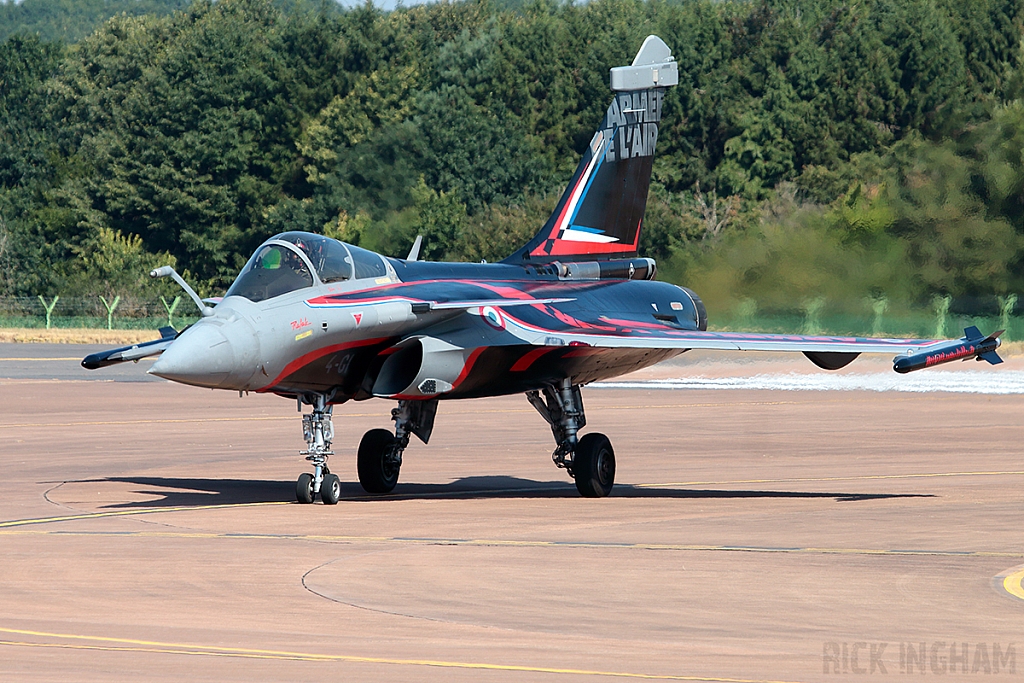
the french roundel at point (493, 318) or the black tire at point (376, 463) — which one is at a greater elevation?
the french roundel at point (493, 318)

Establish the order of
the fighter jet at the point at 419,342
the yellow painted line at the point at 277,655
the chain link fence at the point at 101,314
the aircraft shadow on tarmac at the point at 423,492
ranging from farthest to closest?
the chain link fence at the point at 101,314
the aircraft shadow on tarmac at the point at 423,492
the fighter jet at the point at 419,342
the yellow painted line at the point at 277,655

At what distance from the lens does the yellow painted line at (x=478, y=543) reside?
12914 mm

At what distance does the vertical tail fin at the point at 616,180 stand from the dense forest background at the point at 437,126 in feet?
131

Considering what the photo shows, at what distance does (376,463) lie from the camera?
58.7 feet

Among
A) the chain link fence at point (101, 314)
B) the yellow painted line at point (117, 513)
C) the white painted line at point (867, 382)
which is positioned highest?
the yellow painted line at point (117, 513)

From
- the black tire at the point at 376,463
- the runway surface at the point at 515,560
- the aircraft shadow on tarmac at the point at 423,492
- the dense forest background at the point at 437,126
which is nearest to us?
the runway surface at the point at 515,560

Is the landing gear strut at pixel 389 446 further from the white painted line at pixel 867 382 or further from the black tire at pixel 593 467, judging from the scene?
the white painted line at pixel 867 382

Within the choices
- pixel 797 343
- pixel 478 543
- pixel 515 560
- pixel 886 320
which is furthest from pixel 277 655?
pixel 886 320

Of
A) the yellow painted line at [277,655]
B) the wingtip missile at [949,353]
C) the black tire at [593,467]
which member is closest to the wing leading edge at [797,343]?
the wingtip missile at [949,353]

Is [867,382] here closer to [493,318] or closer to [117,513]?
[493,318]

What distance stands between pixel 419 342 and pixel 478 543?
3700mm

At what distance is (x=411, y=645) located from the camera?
9.07 metres

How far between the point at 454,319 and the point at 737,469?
5.72m

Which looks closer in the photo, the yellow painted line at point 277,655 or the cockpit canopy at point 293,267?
the yellow painted line at point 277,655
